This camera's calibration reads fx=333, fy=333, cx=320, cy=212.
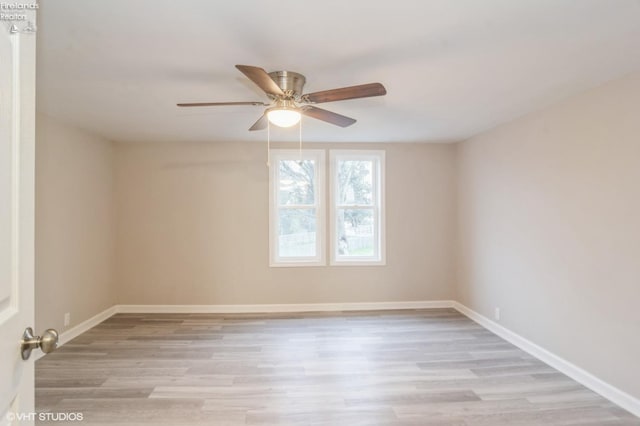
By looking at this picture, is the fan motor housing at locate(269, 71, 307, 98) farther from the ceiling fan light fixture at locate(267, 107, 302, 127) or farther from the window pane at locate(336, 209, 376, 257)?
the window pane at locate(336, 209, 376, 257)

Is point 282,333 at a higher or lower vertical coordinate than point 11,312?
lower

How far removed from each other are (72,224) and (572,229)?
512 cm

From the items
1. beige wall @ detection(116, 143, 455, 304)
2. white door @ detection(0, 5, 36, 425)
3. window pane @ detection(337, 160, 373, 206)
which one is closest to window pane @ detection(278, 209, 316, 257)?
beige wall @ detection(116, 143, 455, 304)

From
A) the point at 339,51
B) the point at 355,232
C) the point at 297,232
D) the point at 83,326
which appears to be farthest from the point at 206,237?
the point at 339,51

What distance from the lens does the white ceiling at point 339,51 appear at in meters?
1.67

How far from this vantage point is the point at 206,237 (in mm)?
4730

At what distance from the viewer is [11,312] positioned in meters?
0.84

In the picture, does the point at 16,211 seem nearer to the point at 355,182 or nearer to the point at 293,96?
the point at 293,96

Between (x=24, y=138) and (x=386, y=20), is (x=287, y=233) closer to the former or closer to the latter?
(x=386, y=20)

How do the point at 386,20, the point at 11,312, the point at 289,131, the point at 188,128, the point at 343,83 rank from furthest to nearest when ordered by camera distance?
the point at 289,131 < the point at 188,128 < the point at 343,83 < the point at 386,20 < the point at 11,312

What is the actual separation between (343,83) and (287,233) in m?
2.74

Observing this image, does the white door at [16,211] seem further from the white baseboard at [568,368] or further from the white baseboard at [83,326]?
the white baseboard at [568,368]

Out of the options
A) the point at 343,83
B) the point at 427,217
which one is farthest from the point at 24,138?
the point at 427,217

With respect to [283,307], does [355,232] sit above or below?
above
